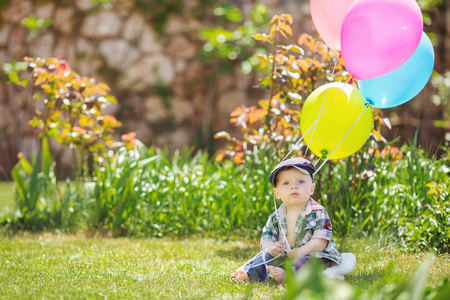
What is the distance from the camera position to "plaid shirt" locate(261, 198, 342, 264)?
104 inches

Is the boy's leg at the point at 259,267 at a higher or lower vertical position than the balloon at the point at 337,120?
lower

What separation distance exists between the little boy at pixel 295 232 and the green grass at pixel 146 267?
13 cm

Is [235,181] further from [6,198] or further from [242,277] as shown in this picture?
[6,198]

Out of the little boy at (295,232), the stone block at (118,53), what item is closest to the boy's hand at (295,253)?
the little boy at (295,232)

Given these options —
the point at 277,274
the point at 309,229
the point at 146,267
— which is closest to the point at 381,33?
the point at 309,229

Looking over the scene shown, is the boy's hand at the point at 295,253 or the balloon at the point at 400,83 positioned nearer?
the boy's hand at the point at 295,253

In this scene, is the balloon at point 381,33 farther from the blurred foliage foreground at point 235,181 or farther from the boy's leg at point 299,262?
the boy's leg at point 299,262

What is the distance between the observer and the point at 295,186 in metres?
2.63

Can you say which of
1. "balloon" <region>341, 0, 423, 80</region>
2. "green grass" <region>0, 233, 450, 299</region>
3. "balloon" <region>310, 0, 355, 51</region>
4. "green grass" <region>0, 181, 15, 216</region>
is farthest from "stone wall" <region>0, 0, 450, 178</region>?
"balloon" <region>341, 0, 423, 80</region>

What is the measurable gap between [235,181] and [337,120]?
1622 millimetres

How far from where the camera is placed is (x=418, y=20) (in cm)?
Result: 272

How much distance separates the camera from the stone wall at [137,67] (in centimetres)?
736

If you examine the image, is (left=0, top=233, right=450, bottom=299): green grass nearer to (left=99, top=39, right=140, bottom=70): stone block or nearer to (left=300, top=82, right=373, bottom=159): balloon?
(left=300, top=82, right=373, bottom=159): balloon

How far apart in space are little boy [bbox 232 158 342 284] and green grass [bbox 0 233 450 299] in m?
0.13
